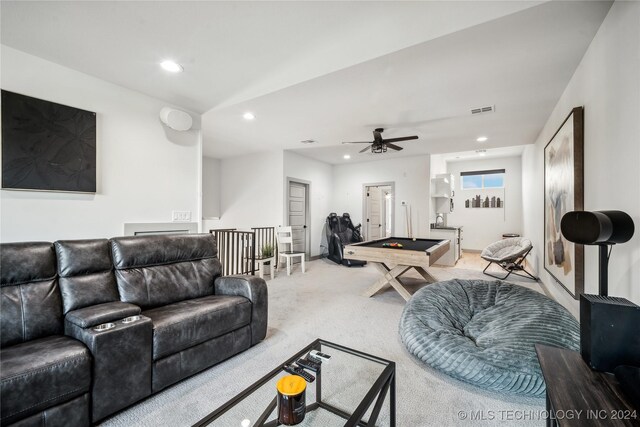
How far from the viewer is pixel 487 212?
780 cm

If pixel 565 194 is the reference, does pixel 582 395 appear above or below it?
below

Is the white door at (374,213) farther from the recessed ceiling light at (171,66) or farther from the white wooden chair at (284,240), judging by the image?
the recessed ceiling light at (171,66)

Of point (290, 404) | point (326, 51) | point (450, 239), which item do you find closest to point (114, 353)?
point (290, 404)

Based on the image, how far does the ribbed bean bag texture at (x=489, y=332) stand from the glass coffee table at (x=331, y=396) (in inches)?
20.2

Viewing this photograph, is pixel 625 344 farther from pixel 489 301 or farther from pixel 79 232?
pixel 79 232

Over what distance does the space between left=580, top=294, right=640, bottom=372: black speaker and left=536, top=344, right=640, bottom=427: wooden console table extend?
60 mm

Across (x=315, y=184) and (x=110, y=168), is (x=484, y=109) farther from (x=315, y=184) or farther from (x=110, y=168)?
(x=110, y=168)

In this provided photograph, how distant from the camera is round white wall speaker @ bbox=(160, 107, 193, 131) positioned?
134 inches

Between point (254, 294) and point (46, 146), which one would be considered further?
point (46, 146)

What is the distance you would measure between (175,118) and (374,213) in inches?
227

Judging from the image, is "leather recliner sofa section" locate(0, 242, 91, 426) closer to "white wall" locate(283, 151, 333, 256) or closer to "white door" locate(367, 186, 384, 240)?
"white wall" locate(283, 151, 333, 256)

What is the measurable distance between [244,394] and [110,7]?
2795 millimetres

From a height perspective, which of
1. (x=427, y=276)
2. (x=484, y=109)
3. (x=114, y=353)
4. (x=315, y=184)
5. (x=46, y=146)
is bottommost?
(x=427, y=276)

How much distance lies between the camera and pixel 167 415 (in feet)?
5.32
